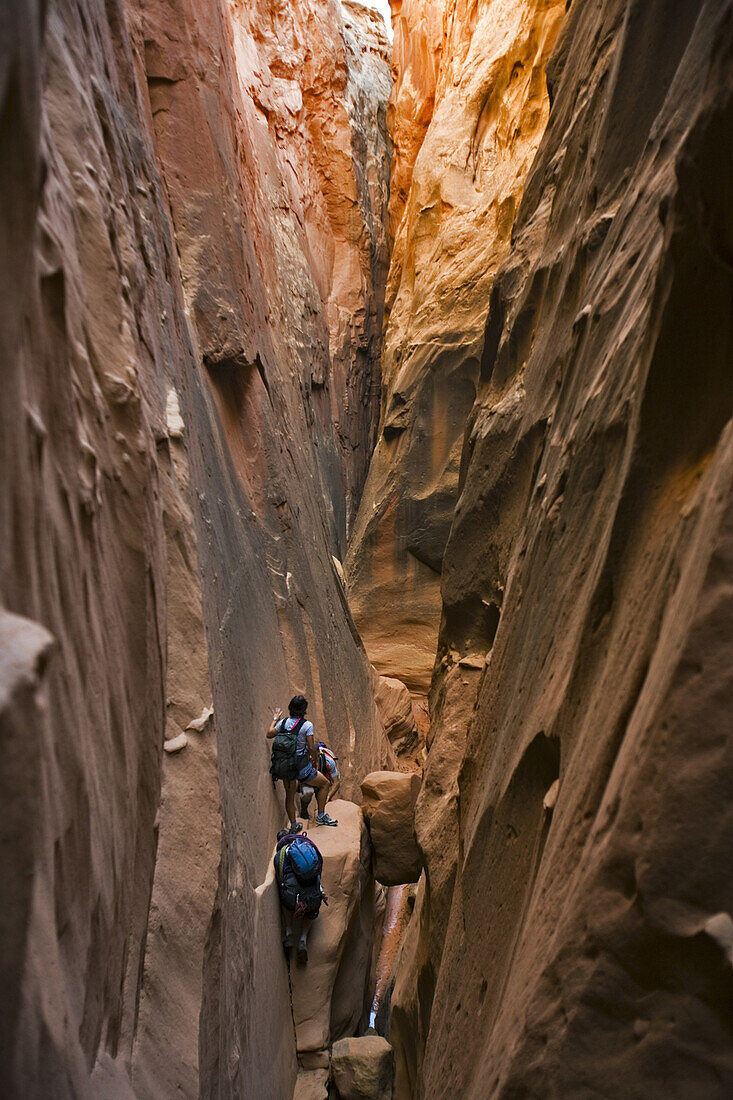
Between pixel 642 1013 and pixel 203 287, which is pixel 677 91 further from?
pixel 203 287

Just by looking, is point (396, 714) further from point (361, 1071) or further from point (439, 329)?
point (439, 329)

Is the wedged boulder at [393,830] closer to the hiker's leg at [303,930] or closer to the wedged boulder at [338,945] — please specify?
the wedged boulder at [338,945]

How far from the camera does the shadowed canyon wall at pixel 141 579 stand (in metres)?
1.59

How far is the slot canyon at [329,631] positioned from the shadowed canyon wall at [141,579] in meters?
0.02

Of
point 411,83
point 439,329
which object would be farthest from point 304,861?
point 411,83

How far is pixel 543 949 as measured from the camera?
A: 204 centimetres

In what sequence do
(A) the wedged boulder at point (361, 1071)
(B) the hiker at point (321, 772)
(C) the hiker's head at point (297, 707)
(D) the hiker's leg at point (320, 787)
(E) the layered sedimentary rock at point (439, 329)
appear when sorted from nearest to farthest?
(A) the wedged boulder at point (361, 1071) → (C) the hiker's head at point (297, 707) → (D) the hiker's leg at point (320, 787) → (B) the hiker at point (321, 772) → (E) the layered sedimentary rock at point (439, 329)

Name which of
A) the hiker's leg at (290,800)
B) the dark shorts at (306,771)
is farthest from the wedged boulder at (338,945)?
the dark shorts at (306,771)

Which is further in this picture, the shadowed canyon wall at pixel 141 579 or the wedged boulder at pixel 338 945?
the wedged boulder at pixel 338 945

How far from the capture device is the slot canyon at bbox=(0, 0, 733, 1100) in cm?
158

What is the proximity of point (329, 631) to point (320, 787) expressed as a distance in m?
2.65

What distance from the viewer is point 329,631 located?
28.1 feet

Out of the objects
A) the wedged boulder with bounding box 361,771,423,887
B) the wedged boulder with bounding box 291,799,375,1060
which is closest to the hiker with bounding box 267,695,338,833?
the wedged boulder with bounding box 291,799,375,1060

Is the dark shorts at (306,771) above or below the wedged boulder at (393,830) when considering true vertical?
above
